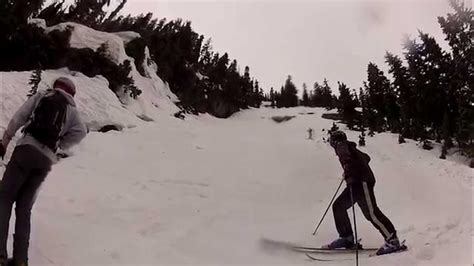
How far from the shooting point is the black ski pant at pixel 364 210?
17.3 feet

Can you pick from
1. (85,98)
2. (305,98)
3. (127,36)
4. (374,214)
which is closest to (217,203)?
(374,214)

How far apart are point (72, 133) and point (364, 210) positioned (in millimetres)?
3505

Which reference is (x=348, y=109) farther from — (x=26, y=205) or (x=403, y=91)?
(x=26, y=205)

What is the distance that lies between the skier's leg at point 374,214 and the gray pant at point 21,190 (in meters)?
3.65

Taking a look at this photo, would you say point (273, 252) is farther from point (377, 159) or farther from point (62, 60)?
point (62, 60)

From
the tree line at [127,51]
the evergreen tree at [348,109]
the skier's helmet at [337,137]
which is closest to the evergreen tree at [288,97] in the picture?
the tree line at [127,51]

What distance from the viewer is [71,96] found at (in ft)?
13.6

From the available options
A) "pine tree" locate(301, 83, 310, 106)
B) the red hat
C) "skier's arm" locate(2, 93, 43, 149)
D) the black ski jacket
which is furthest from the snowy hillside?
Result: "pine tree" locate(301, 83, 310, 106)

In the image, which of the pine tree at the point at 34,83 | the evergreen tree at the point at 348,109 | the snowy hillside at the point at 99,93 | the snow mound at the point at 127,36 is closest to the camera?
the pine tree at the point at 34,83

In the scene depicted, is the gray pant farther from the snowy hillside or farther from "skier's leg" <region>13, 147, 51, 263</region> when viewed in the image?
the snowy hillside

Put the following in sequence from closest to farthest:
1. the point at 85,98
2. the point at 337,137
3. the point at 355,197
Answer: the point at 355,197 → the point at 337,137 → the point at 85,98

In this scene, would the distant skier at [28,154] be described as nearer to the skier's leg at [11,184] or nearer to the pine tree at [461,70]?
the skier's leg at [11,184]

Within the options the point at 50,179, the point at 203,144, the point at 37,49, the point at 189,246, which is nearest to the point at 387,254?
the point at 189,246

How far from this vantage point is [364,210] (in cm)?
554
